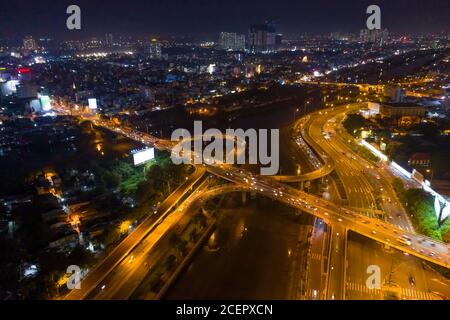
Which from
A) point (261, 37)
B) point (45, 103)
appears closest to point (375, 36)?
point (261, 37)

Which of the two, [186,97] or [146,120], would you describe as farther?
[186,97]

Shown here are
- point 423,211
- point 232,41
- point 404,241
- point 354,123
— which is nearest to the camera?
point 404,241

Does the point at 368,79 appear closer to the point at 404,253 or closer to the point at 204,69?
the point at 204,69

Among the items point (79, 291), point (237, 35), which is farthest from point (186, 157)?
point (237, 35)

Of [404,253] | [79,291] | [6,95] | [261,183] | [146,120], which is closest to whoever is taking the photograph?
[79,291]

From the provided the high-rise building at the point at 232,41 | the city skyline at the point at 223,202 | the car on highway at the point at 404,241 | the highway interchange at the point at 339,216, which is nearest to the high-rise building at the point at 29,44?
the high-rise building at the point at 232,41

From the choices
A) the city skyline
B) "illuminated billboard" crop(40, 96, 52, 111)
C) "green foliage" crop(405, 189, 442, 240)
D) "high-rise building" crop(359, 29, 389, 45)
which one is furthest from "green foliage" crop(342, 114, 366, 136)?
"high-rise building" crop(359, 29, 389, 45)

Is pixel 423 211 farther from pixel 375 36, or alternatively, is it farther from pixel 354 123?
pixel 375 36
